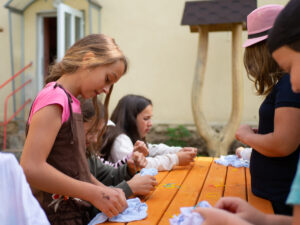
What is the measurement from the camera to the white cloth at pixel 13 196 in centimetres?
81

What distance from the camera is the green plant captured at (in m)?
6.02

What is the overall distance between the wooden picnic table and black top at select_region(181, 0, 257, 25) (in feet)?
9.67

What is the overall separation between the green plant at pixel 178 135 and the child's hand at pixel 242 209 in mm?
4906

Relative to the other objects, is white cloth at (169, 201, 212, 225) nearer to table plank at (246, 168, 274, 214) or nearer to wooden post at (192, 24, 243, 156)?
table plank at (246, 168, 274, 214)

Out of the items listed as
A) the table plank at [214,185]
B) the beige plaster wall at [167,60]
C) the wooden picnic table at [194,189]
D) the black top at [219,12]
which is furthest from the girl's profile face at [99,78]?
the beige plaster wall at [167,60]

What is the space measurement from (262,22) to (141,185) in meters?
0.96

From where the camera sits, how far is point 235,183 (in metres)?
1.87

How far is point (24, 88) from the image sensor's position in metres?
6.66

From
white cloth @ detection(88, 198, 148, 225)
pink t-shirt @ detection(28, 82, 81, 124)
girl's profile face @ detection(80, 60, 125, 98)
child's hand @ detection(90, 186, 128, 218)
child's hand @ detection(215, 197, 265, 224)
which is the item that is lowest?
white cloth @ detection(88, 198, 148, 225)

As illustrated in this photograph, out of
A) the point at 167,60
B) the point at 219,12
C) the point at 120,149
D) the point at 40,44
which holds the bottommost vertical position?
the point at 120,149

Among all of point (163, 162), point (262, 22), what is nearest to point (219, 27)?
point (163, 162)

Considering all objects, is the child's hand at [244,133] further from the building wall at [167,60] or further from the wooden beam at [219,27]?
the building wall at [167,60]

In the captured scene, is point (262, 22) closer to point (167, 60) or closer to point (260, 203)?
point (260, 203)

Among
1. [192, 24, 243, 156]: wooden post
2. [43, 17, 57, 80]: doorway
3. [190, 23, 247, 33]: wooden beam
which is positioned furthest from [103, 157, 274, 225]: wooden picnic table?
[43, 17, 57, 80]: doorway
